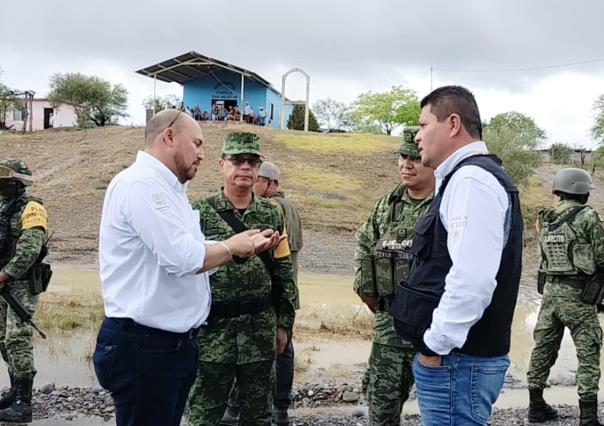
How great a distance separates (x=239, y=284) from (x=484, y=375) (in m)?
1.54

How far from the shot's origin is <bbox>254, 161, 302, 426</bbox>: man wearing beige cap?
16.2 feet

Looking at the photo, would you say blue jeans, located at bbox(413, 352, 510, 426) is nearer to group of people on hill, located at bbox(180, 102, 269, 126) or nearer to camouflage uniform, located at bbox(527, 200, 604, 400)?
camouflage uniform, located at bbox(527, 200, 604, 400)

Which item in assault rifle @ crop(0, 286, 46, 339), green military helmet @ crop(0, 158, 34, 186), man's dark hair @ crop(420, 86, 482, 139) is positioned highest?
man's dark hair @ crop(420, 86, 482, 139)

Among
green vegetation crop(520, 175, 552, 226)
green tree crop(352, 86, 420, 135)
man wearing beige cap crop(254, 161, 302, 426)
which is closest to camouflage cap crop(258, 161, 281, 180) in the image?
man wearing beige cap crop(254, 161, 302, 426)

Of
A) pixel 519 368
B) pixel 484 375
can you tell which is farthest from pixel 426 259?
pixel 519 368

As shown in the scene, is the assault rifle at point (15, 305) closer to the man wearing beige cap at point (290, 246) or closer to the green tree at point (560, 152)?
the man wearing beige cap at point (290, 246)

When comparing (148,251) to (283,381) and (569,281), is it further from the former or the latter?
(569,281)

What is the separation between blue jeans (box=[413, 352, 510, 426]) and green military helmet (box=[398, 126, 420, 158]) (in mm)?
→ 1478

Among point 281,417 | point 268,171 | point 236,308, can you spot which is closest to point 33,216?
point 268,171

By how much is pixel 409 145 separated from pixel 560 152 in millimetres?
36192

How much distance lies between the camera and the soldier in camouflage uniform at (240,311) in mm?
3510

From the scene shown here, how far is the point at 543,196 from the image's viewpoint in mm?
24531

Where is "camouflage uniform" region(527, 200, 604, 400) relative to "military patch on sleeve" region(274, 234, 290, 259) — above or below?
below

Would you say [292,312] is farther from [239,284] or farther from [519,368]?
[519,368]
